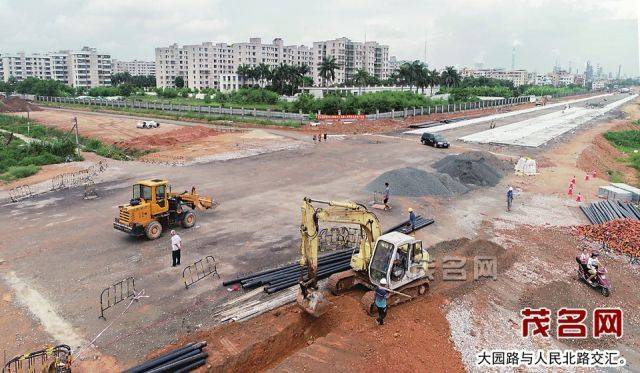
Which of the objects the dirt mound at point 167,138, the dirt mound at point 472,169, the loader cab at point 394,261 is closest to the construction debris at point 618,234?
the dirt mound at point 472,169

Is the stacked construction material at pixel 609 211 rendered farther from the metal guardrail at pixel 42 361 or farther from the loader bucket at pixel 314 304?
the metal guardrail at pixel 42 361

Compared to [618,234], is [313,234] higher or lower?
higher

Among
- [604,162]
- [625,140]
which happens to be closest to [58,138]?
[604,162]

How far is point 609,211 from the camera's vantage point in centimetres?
2278

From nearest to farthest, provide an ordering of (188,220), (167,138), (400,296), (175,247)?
(400,296) < (175,247) < (188,220) < (167,138)

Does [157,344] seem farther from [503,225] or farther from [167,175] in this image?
[167,175]

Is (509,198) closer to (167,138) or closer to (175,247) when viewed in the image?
(175,247)

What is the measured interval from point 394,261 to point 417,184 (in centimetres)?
1492

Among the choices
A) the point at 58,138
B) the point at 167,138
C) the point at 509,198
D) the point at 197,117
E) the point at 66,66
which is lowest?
the point at 509,198

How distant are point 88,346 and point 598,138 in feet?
203

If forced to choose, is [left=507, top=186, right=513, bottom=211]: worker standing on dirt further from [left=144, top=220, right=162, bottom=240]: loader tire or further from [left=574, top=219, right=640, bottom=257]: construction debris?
[left=144, top=220, right=162, bottom=240]: loader tire

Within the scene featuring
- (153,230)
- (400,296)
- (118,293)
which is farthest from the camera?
(153,230)

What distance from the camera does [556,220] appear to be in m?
22.3

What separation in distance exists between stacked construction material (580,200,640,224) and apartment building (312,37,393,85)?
426 feet
